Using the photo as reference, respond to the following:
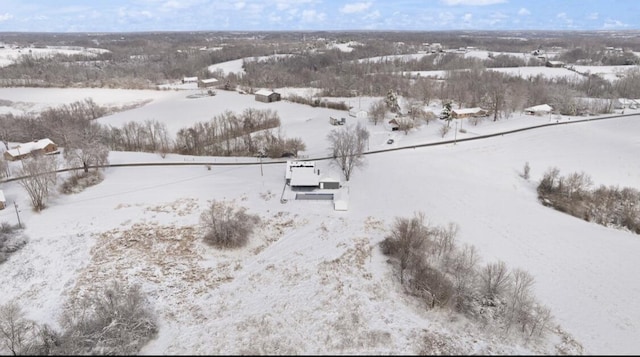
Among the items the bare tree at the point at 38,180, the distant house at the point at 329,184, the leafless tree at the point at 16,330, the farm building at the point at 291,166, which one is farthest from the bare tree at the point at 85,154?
the distant house at the point at 329,184

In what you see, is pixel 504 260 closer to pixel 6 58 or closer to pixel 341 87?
pixel 341 87

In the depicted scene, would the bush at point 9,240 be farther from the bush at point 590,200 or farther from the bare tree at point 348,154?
the bush at point 590,200

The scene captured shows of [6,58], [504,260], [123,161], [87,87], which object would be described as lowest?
[504,260]

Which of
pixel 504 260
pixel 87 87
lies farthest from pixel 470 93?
pixel 87 87

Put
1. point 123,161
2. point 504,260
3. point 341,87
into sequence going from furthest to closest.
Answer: point 341,87 < point 123,161 < point 504,260

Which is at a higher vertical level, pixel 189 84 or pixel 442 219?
pixel 189 84

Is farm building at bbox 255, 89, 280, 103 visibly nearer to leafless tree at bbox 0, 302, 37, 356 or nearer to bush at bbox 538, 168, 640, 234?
bush at bbox 538, 168, 640, 234

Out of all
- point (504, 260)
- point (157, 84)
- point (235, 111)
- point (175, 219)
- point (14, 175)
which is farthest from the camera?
point (157, 84)
